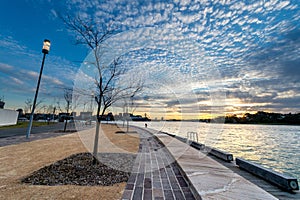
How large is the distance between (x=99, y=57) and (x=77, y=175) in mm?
3036

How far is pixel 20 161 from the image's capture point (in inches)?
161

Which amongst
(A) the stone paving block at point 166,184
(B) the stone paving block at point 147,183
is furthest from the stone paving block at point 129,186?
(A) the stone paving block at point 166,184

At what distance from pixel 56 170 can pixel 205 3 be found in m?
7.08

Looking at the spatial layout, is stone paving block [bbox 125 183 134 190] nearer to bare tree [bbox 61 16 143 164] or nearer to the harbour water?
bare tree [bbox 61 16 143 164]

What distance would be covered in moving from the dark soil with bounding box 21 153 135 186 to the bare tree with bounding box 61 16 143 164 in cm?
106

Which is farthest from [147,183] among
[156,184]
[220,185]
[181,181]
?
[220,185]

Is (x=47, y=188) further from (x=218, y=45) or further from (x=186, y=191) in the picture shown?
(x=218, y=45)

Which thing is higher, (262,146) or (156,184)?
(156,184)

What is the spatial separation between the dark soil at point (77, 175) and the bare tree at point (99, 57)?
1059mm

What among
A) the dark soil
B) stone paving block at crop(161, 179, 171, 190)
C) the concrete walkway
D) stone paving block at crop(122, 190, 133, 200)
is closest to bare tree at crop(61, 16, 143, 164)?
the dark soil

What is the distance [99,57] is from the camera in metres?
4.30

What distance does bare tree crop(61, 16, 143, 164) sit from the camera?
411 cm

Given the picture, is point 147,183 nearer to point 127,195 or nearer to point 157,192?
point 157,192

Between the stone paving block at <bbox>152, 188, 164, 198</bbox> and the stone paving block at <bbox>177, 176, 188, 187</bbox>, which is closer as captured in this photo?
the stone paving block at <bbox>152, 188, 164, 198</bbox>
